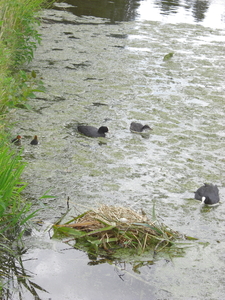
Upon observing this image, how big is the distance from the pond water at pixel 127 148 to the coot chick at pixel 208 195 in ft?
0.22

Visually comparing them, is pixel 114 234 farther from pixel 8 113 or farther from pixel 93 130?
pixel 93 130

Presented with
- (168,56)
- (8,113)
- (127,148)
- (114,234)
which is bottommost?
(127,148)

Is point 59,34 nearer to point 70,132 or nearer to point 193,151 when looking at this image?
point 70,132

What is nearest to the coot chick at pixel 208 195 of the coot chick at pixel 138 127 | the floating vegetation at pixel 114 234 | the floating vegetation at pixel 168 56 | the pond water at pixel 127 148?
the pond water at pixel 127 148

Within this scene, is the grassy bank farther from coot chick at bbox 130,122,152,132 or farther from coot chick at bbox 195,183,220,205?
coot chick at bbox 195,183,220,205

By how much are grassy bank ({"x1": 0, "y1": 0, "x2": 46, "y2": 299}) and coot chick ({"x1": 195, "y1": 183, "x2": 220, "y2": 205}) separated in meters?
1.50

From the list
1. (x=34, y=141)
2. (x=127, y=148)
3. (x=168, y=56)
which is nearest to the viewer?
(x=34, y=141)

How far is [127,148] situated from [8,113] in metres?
1.35

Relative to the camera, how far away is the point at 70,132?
16.5ft

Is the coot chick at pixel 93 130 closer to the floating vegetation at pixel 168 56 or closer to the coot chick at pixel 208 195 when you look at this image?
the coot chick at pixel 208 195

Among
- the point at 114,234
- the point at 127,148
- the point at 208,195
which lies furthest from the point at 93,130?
the point at 114,234

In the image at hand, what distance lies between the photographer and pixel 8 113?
14.0 ft

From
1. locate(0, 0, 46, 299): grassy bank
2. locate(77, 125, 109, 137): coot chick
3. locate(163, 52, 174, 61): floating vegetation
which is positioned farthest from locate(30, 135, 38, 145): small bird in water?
locate(163, 52, 174, 61): floating vegetation

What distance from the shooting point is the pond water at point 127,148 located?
274 cm
